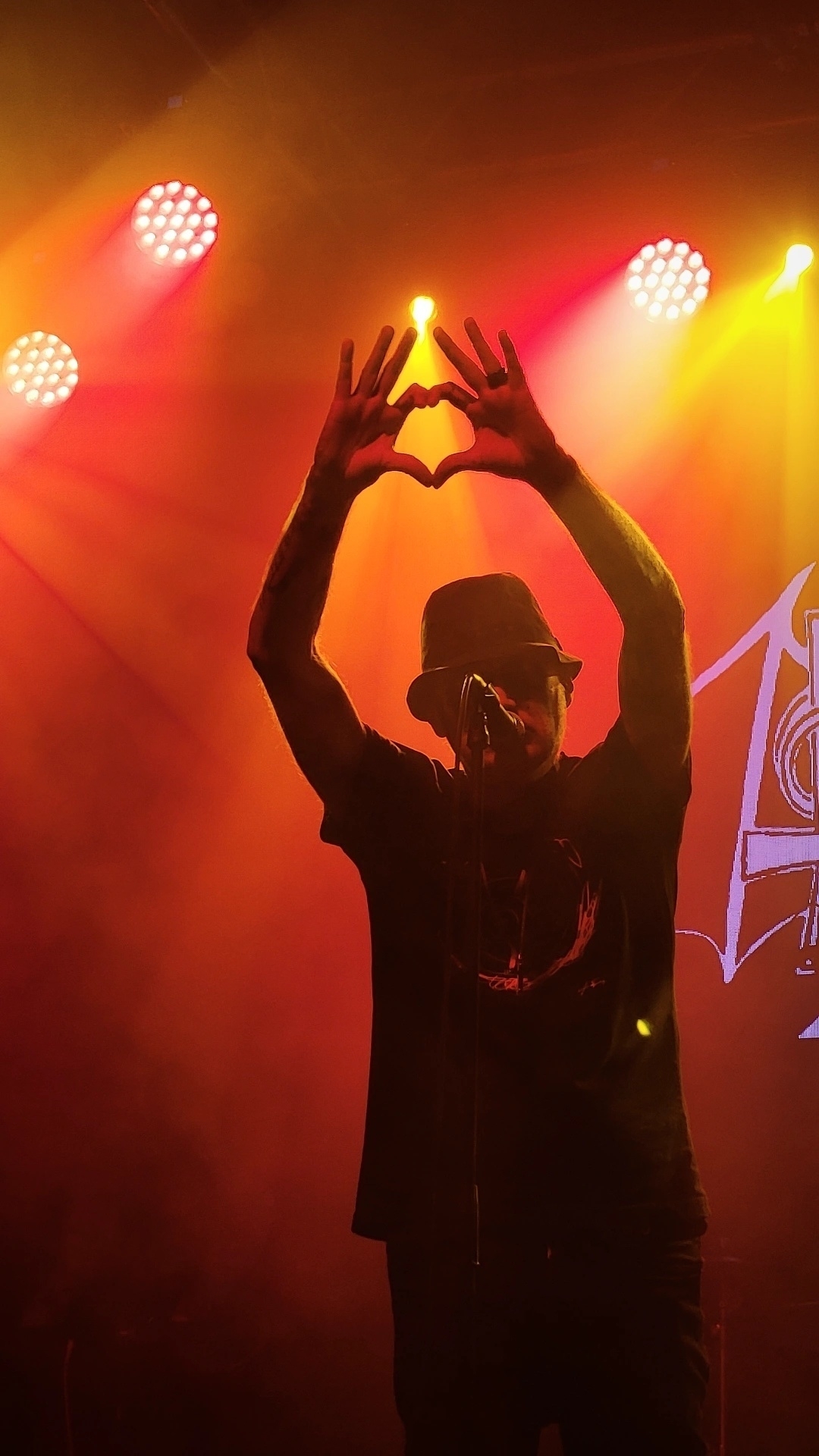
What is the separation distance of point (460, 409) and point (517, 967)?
137cm

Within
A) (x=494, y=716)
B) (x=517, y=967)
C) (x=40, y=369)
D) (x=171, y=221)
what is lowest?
(x=517, y=967)

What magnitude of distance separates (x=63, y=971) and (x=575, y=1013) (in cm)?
204

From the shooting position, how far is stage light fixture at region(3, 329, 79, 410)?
4.60 m

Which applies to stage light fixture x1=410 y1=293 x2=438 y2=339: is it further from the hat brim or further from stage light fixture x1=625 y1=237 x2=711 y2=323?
the hat brim

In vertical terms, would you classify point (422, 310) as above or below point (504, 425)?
above

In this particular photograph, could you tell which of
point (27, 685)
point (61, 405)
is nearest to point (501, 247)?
point (61, 405)

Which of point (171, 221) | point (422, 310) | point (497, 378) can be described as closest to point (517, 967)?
point (497, 378)

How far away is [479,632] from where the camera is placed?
10.0 feet

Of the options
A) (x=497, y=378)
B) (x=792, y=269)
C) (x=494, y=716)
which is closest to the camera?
(x=494, y=716)

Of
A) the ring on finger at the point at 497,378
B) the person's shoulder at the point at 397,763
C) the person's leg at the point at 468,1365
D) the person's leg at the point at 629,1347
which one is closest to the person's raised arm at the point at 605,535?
the ring on finger at the point at 497,378

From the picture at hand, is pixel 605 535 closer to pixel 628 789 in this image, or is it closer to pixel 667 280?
pixel 628 789

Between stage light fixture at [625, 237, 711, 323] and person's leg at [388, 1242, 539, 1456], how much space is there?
327cm

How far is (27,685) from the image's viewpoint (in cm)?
445

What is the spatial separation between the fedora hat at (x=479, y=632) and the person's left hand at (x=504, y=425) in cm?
50
